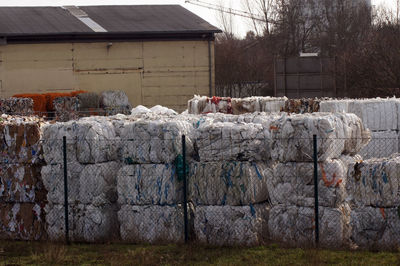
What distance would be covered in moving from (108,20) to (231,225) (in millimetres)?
34546

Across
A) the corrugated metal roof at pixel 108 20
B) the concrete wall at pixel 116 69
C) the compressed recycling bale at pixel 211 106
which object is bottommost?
the compressed recycling bale at pixel 211 106

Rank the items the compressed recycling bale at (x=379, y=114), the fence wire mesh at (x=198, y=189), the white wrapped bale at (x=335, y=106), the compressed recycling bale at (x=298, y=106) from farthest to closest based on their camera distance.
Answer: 1. the compressed recycling bale at (x=298, y=106)
2. the white wrapped bale at (x=335, y=106)
3. the compressed recycling bale at (x=379, y=114)
4. the fence wire mesh at (x=198, y=189)

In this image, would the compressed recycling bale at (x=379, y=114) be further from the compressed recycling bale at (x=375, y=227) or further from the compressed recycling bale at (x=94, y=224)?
the compressed recycling bale at (x=94, y=224)

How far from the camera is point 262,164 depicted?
12.0 metres

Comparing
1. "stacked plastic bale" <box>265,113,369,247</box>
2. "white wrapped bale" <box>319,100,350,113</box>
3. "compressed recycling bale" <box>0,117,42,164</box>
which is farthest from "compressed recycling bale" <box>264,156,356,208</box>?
"white wrapped bale" <box>319,100,350,113</box>

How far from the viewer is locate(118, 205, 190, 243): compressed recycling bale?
39.5 ft

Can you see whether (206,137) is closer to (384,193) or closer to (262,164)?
(262,164)

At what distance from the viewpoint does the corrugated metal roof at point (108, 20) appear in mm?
41781

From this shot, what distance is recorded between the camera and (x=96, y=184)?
41.1 feet

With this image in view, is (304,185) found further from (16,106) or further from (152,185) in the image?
(16,106)

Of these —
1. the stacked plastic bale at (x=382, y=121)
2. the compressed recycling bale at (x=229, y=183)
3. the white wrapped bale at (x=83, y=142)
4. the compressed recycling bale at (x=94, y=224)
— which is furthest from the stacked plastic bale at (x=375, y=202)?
the stacked plastic bale at (x=382, y=121)

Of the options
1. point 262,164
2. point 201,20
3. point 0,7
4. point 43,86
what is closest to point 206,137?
point 262,164

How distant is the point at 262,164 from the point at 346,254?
2.07m

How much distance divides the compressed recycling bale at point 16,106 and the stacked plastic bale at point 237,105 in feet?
35.9
